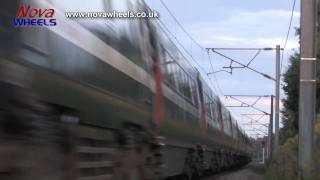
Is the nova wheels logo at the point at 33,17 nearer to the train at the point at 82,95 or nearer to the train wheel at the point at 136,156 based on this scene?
the train at the point at 82,95

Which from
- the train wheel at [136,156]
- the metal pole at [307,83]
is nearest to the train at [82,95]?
the train wheel at [136,156]

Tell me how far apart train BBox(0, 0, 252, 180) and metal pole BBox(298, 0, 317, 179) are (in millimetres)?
2696

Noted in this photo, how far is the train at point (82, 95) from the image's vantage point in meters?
5.08

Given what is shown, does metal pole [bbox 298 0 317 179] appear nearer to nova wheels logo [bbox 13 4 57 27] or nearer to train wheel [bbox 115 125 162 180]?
train wheel [bbox 115 125 162 180]

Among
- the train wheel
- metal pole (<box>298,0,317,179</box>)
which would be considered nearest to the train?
the train wheel

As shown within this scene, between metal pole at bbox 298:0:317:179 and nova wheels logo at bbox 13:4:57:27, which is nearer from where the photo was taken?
nova wheels logo at bbox 13:4:57:27

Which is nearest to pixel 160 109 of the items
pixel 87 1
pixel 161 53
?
pixel 161 53

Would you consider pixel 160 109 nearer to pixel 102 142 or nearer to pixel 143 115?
pixel 143 115

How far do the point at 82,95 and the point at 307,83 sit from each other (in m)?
8.03

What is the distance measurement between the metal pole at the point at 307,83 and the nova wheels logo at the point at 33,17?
850cm

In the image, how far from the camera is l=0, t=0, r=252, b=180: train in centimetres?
508

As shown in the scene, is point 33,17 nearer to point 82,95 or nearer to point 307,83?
point 82,95

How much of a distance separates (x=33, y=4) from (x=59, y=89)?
80cm

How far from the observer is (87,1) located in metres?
7.28
